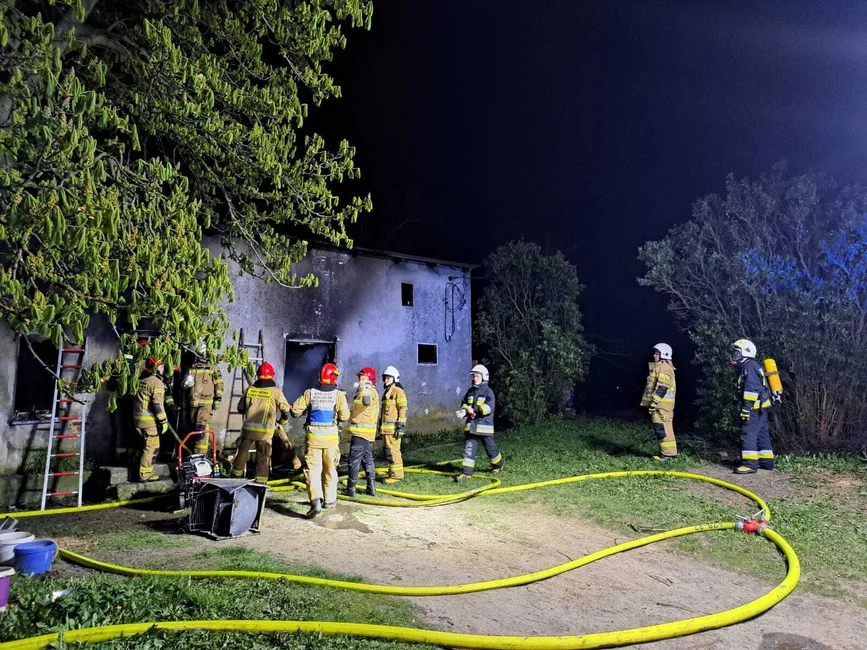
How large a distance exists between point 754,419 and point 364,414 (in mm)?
6779

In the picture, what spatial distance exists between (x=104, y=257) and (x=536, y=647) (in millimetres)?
4282

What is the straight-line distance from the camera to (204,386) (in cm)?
1084

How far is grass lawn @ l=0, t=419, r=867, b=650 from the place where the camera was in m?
3.96

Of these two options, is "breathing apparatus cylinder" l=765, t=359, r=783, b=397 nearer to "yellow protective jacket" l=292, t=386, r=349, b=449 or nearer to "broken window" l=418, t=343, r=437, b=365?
"yellow protective jacket" l=292, t=386, r=349, b=449

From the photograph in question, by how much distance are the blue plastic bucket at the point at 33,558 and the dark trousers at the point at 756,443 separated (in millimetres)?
10032

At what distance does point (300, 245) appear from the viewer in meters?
8.03

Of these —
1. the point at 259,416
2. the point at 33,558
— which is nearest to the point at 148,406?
the point at 259,416

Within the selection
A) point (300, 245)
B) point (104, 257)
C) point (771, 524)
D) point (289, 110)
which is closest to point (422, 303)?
point (300, 245)

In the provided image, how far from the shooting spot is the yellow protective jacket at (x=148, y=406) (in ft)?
30.6

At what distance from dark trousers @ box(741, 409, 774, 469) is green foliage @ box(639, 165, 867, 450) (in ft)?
5.82

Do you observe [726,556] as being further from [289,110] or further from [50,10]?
[50,10]

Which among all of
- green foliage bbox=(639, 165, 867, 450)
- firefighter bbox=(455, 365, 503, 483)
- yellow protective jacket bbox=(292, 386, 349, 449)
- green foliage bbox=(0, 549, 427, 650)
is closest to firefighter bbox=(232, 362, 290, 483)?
yellow protective jacket bbox=(292, 386, 349, 449)

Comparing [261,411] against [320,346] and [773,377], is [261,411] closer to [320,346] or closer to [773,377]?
[320,346]

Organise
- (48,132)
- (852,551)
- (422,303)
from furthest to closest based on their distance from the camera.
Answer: (422,303), (852,551), (48,132)
